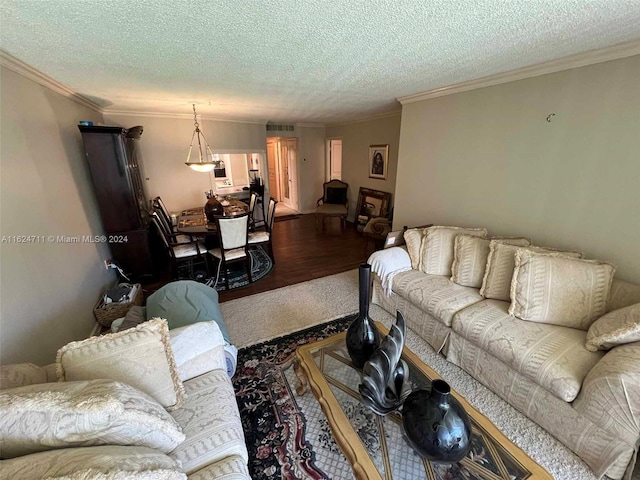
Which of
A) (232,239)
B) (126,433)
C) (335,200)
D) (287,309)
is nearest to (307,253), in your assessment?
(232,239)

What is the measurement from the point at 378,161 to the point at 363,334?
437 centimetres

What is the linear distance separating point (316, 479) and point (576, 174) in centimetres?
278

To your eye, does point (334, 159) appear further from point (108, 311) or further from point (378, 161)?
point (108, 311)

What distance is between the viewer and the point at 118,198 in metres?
3.12

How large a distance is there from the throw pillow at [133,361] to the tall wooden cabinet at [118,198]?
2564 mm

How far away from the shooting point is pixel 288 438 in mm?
1579

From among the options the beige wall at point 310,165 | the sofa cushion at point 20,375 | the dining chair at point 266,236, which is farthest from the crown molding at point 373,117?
the sofa cushion at point 20,375

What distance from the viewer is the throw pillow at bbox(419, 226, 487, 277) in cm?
255

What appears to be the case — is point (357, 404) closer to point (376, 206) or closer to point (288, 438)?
point (288, 438)

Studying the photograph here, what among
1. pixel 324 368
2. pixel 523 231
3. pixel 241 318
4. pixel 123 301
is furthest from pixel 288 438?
pixel 523 231

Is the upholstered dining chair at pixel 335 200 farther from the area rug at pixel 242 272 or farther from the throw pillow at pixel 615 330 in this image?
the throw pillow at pixel 615 330

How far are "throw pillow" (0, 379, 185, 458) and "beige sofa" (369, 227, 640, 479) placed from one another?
6.50 feet

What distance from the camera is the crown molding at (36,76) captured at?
69.7 inches

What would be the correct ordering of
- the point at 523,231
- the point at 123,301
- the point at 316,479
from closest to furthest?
the point at 316,479 < the point at 523,231 < the point at 123,301
